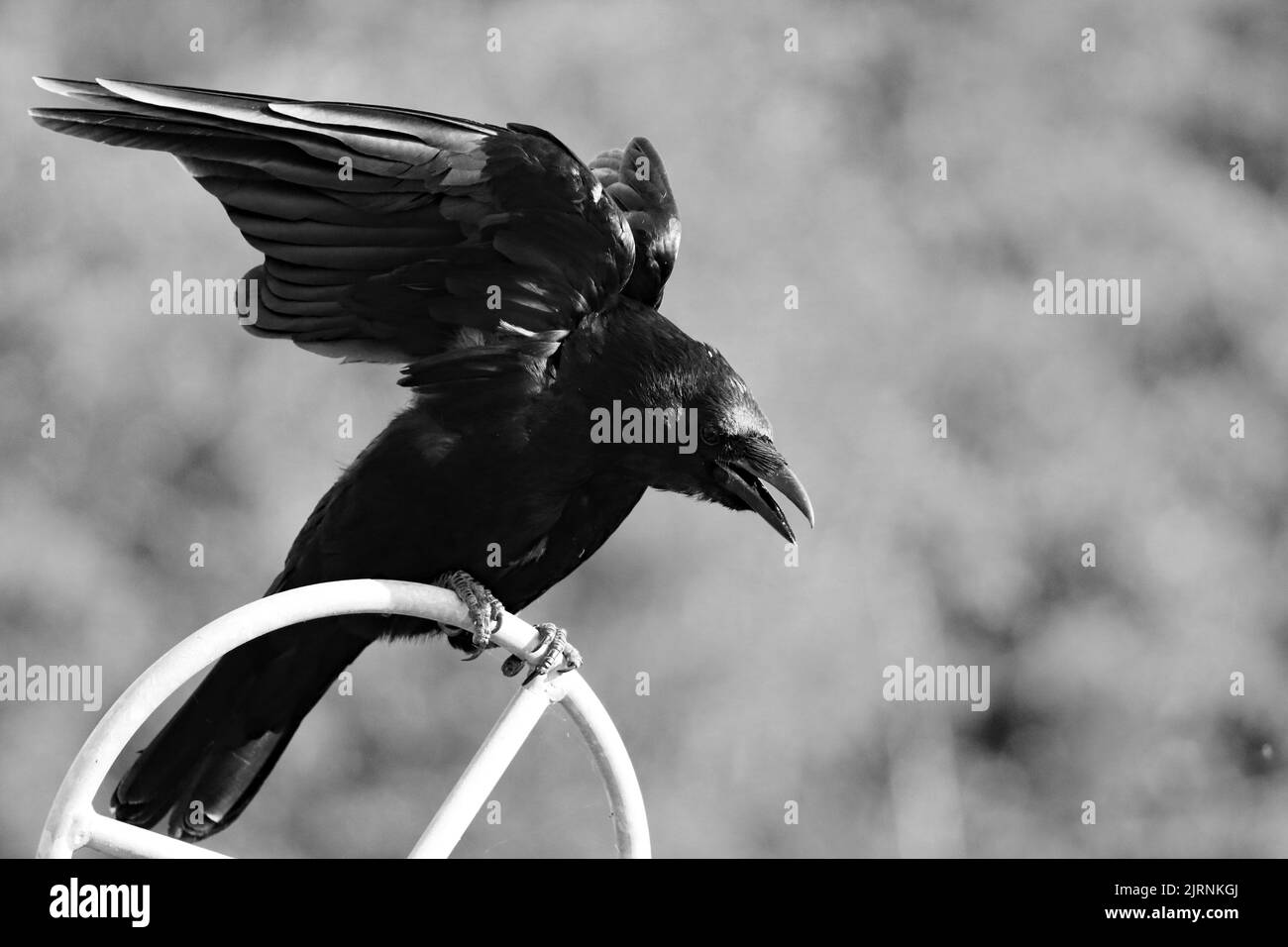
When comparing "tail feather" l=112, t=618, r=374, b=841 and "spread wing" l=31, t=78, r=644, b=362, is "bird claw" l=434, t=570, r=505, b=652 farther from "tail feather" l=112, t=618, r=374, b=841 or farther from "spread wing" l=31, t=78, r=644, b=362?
"spread wing" l=31, t=78, r=644, b=362

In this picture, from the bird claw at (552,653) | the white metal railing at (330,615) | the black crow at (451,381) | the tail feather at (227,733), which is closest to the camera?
the white metal railing at (330,615)

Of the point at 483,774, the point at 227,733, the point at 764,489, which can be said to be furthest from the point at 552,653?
the point at 227,733

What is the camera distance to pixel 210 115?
2906 millimetres

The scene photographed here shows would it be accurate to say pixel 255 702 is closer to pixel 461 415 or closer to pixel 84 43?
pixel 461 415

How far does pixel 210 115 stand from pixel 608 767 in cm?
128

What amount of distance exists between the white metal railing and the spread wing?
0.63 metres

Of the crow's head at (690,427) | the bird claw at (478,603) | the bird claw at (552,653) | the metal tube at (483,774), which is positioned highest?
the crow's head at (690,427)

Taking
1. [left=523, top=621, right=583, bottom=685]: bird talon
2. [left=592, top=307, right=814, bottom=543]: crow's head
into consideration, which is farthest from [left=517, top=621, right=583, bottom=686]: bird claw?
[left=592, top=307, right=814, bottom=543]: crow's head

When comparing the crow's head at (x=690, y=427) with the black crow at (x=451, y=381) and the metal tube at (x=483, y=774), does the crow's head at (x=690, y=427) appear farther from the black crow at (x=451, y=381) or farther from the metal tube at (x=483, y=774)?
the metal tube at (x=483, y=774)

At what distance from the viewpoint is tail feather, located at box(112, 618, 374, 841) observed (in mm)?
3273

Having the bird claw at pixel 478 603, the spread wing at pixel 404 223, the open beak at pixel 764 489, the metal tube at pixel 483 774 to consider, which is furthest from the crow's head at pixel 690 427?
the metal tube at pixel 483 774

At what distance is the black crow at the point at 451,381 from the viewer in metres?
3.13

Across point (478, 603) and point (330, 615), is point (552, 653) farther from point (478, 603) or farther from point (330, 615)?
point (330, 615)
